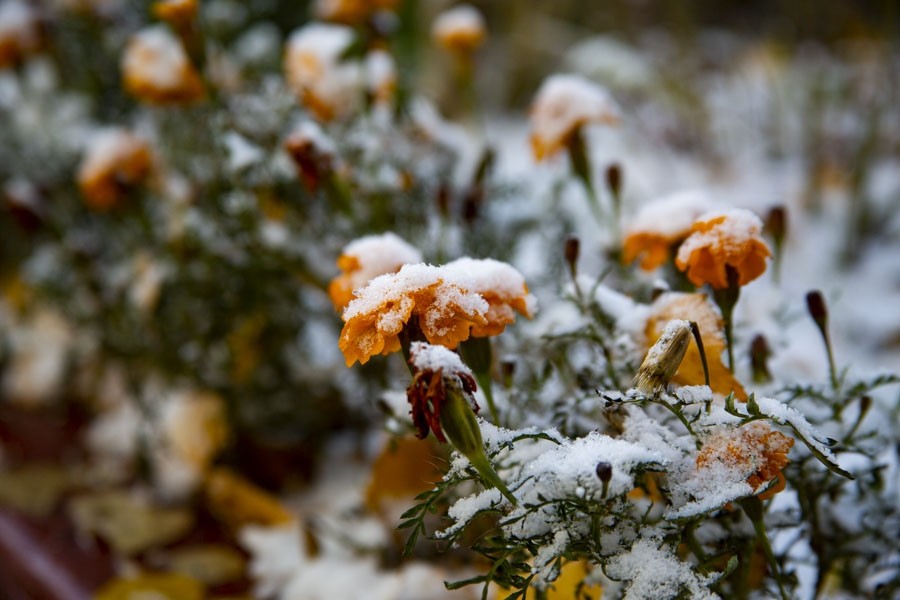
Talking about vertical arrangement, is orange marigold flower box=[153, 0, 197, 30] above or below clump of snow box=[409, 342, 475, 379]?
above

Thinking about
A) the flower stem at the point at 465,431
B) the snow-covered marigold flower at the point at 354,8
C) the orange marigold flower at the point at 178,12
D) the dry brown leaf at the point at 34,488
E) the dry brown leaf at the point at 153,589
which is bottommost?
the flower stem at the point at 465,431

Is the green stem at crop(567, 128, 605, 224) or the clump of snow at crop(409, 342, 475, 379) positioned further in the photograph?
the green stem at crop(567, 128, 605, 224)

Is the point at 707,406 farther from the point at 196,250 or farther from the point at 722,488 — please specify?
the point at 196,250

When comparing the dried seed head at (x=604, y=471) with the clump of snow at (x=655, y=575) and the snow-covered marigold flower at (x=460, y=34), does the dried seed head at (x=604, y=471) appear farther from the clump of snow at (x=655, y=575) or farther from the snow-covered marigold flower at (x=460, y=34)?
the snow-covered marigold flower at (x=460, y=34)

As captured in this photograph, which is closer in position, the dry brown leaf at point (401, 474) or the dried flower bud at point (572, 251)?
the dried flower bud at point (572, 251)

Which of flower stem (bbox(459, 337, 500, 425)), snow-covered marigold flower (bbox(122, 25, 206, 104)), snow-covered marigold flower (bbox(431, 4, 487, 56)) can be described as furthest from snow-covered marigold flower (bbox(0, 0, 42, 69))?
flower stem (bbox(459, 337, 500, 425))

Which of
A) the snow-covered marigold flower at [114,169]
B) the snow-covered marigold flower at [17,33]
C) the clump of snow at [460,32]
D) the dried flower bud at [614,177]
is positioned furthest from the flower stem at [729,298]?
the snow-covered marigold flower at [17,33]

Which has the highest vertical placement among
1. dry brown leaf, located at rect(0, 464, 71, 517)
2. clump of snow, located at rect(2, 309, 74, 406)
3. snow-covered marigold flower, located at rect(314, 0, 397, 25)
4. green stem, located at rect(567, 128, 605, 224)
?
clump of snow, located at rect(2, 309, 74, 406)

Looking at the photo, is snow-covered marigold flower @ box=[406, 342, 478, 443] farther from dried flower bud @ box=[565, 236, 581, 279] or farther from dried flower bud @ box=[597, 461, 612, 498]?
dried flower bud @ box=[565, 236, 581, 279]
